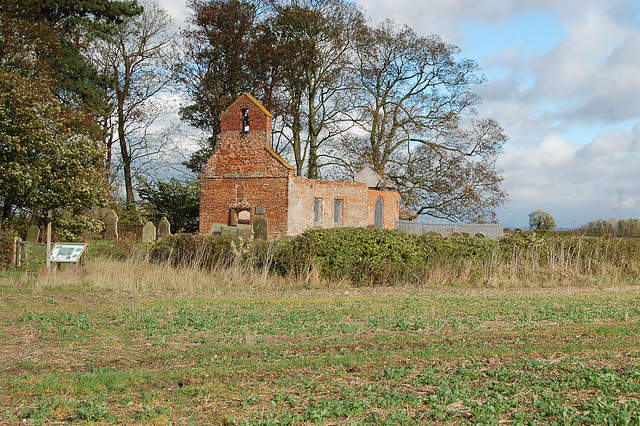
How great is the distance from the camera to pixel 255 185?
95.1 ft

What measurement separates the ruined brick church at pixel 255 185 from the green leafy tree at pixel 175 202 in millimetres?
2364

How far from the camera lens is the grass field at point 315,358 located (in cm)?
507

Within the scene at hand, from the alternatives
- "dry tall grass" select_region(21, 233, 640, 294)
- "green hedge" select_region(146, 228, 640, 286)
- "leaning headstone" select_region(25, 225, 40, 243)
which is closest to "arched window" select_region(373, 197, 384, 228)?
"green hedge" select_region(146, 228, 640, 286)

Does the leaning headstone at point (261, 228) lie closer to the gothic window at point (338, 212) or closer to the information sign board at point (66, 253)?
the gothic window at point (338, 212)

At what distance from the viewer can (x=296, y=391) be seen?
5.55 meters

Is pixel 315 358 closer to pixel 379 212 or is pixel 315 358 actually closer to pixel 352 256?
pixel 352 256

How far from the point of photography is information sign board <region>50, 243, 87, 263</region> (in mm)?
14578

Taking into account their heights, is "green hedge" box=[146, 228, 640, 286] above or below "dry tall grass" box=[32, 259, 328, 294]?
above

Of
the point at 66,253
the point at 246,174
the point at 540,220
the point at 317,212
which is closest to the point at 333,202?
the point at 317,212

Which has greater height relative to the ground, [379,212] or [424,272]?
[379,212]

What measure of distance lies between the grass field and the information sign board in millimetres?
2274

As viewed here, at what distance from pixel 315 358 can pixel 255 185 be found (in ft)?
74.5

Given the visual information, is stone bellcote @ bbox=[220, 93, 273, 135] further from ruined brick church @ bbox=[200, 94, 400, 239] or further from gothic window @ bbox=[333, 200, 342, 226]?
gothic window @ bbox=[333, 200, 342, 226]

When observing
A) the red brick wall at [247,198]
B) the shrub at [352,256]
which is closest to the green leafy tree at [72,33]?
the red brick wall at [247,198]
